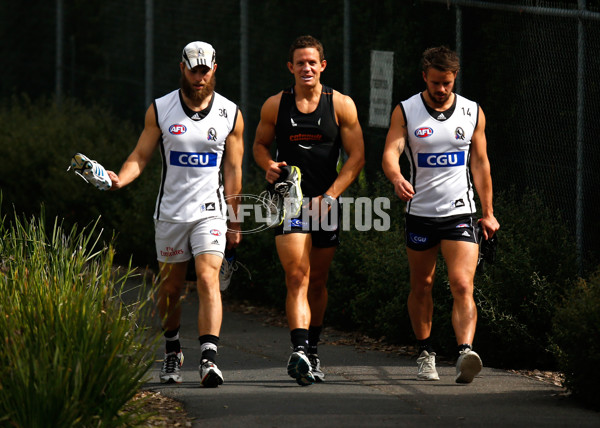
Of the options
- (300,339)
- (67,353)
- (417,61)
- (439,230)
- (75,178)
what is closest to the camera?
(67,353)

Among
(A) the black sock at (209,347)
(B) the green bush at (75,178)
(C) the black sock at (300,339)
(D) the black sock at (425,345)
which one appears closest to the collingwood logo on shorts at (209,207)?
(A) the black sock at (209,347)

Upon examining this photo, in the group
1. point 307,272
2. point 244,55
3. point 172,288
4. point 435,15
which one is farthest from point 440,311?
point 244,55

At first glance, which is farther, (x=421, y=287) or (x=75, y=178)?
(x=75, y=178)

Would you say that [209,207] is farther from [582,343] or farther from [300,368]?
[582,343]

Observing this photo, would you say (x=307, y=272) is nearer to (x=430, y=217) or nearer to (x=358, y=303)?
(x=430, y=217)

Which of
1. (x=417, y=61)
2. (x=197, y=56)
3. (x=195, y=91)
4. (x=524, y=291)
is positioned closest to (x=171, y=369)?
(x=195, y=91)

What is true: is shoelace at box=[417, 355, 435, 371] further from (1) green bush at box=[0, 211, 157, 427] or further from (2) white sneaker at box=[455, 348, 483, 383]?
(1) green bush at box=[0, 211, 157, 427]

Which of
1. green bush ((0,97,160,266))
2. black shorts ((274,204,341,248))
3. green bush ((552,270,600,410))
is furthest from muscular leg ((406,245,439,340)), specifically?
green bush ((0,97,160,266))

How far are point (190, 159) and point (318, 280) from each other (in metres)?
1.23

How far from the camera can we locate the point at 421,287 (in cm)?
795

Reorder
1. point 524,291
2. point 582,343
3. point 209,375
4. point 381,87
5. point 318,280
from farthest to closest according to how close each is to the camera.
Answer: point 381,87, point 524,291, point 318,280, point 209,375, point 582,343

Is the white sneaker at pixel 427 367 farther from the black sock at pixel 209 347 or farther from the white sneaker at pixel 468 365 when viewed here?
the black sock at pixel 209 347

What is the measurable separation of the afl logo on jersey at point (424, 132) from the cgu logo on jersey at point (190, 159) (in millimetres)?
1355

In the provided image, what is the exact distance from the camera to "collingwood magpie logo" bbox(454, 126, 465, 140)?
303 inches
